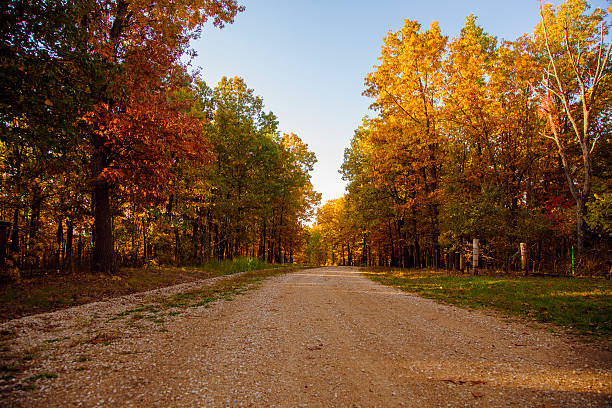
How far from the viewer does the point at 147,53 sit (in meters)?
10.5

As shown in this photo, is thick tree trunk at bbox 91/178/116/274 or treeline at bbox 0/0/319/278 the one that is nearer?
treeline at bbox 0/0/319/278

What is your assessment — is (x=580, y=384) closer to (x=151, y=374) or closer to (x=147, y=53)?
Result: (x=151, y=374)

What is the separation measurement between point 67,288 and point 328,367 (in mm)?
7834

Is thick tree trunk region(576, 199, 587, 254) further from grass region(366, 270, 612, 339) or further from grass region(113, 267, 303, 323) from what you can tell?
grass region(113, 267, 303, 323)

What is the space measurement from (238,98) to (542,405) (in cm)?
2439

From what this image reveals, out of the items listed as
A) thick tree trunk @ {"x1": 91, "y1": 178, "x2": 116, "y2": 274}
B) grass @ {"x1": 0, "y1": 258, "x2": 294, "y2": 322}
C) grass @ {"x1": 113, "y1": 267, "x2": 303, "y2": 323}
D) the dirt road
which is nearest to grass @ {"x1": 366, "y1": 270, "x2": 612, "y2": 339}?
the dirt road

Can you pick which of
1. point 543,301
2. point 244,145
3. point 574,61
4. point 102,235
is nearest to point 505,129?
point 574,61

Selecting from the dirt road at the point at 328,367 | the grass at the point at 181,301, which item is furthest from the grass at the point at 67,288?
the dirt road at the point at 328,367

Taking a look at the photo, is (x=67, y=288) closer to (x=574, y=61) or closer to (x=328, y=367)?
(x=328, y=367)

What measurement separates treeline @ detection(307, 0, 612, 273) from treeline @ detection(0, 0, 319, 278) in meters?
10.9

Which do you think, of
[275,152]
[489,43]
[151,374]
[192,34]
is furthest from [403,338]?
[489,43]

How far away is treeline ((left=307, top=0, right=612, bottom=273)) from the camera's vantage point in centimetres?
1491

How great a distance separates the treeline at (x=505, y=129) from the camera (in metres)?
14.9

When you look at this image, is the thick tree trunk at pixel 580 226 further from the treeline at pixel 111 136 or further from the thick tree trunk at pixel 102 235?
the thick tree trunk at pixel 102 235
